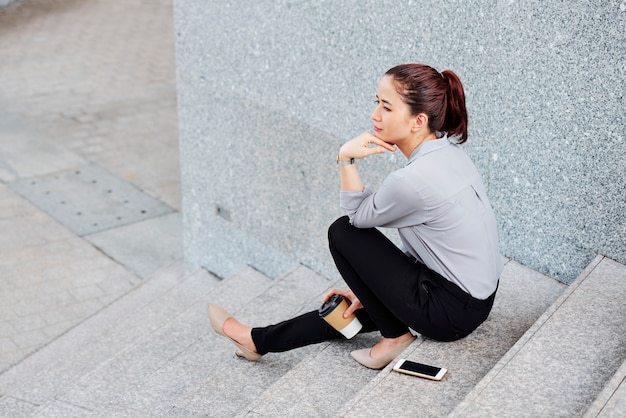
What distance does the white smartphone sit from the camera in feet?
9.52

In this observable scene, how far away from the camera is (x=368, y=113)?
4094mm

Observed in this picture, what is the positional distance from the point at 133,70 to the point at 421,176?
24.3 feet

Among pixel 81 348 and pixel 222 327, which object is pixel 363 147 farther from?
pixel 81 348

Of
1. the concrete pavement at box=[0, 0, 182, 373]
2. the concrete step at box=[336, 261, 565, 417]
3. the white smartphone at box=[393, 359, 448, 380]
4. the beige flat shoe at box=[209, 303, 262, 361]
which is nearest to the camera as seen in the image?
the concrete step at box=[336, 261, 565, 417]

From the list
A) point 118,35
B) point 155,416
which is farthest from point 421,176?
point 118,35

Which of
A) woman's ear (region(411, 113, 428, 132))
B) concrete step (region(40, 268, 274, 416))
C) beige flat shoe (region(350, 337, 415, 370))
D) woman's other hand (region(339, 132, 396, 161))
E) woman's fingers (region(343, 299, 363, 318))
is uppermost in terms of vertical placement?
woman's ear (region(411, 113, 428, 132))

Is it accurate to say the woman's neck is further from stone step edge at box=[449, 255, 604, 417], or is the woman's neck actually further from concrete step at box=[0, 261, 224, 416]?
concrete step at box=[0, 261, 224, 416]

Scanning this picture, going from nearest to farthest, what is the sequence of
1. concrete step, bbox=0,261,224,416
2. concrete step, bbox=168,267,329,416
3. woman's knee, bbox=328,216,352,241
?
woman's knee, bbox=328,216,352,241 → concrete step, bbox=168,267,329,416 → concrete step, bbox=0,261,224,416

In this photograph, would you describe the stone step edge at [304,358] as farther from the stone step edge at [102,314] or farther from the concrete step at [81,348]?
the stone step edge at [102,314]

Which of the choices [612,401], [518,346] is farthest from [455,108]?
[612,401]

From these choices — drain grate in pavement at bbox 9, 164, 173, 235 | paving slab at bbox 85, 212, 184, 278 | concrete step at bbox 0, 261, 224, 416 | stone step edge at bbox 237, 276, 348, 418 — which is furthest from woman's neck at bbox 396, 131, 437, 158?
drain grate in pavement at bbox 9, 164, 173, 235

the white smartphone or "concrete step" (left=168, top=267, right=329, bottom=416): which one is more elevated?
the white smartphone

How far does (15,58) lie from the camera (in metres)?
9.94

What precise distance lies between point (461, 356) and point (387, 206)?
588mm
